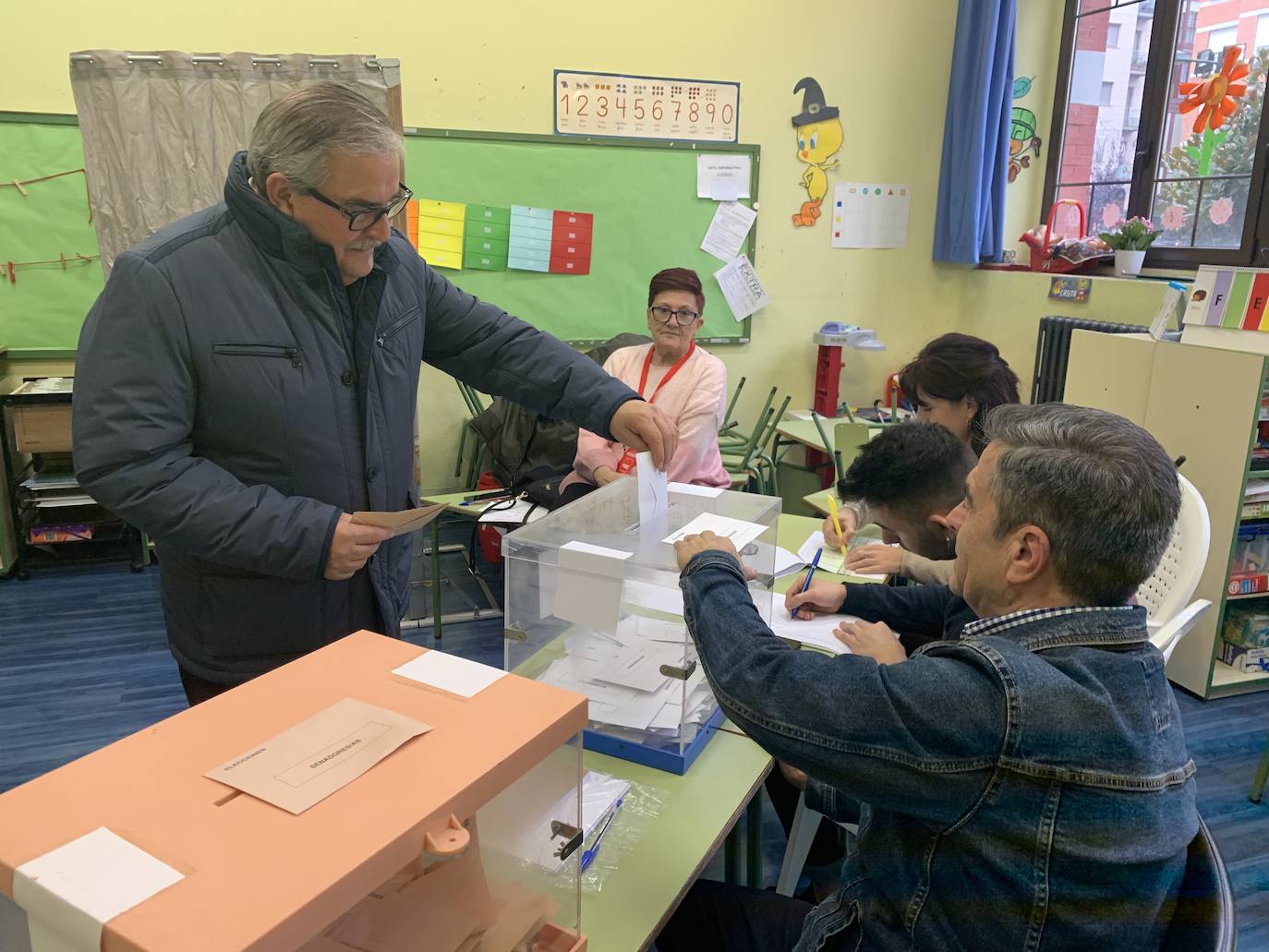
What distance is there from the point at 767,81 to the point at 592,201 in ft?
3.45

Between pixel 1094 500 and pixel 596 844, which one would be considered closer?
pixel 1094 500

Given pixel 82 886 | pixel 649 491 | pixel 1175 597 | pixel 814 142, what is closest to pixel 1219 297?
pixel 1175 597

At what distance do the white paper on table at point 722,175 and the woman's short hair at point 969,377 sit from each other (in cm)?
237

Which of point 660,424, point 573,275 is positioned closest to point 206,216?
point 660,424

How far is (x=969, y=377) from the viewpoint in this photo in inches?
85.0

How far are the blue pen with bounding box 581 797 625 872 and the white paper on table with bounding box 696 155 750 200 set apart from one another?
140 inches

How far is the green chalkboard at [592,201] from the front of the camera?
158 inches

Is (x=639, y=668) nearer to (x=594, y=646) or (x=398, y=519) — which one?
(x=594, y=646)

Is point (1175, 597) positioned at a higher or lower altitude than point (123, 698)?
higher

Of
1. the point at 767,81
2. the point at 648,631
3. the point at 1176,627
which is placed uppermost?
the point at 767,81

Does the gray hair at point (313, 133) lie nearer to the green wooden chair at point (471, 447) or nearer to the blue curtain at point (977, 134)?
the green wooden chair at point (471, 447)

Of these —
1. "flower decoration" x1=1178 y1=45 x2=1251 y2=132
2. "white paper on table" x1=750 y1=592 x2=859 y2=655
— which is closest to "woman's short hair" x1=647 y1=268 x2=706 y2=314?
"white paper on table" x1=750 y1=592 x2=859 y2=655

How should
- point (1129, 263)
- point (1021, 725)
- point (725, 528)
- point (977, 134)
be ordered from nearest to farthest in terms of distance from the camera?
point (1021, 725), point (725, 528), point (1129, 263), point (977, 134)

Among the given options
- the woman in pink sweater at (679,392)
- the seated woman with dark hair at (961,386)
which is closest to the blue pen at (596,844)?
the seated woman with dark hair at (961,386)
